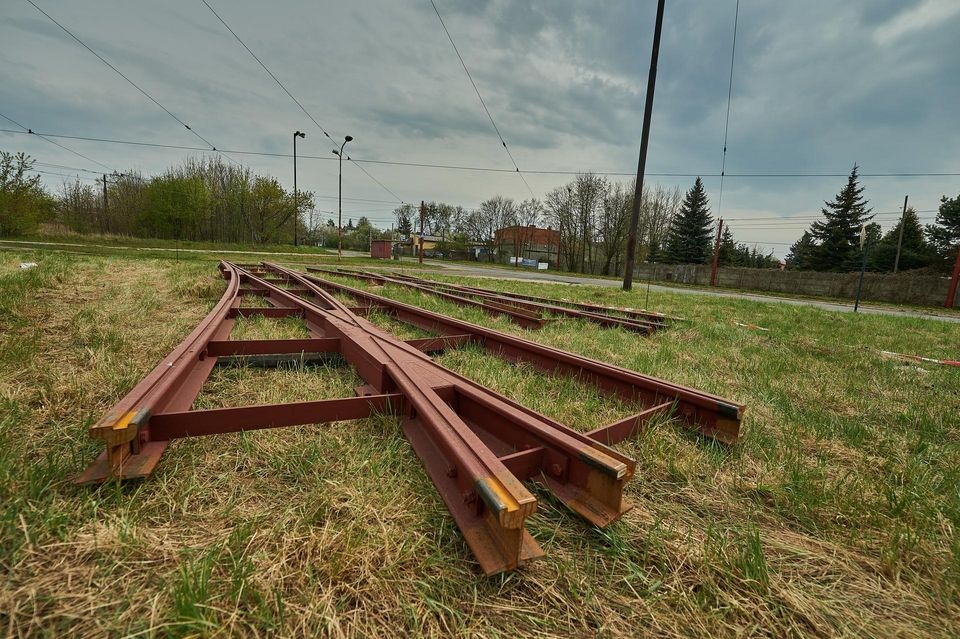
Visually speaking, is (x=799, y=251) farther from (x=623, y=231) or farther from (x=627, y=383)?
(x=627, y=383)

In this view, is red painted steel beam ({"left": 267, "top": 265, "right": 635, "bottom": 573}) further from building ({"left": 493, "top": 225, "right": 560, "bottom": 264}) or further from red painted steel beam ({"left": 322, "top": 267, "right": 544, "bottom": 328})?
building ({"left": 493, "top": 225, "right": 560, "bottom": 264})

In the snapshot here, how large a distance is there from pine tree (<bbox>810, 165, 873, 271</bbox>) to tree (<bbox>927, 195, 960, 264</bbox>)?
367 inches

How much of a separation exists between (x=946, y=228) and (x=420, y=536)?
200 ft

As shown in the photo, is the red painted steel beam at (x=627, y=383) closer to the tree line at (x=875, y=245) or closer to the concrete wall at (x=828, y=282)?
the concrete wall at (x=828, y=282)

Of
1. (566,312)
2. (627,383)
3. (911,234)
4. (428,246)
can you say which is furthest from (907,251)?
(428,246)

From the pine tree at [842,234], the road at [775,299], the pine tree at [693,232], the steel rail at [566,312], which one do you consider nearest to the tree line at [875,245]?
the pine tree at [842,234]

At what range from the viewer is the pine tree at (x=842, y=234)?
34.1m

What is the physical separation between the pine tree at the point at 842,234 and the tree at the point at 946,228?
30.6ft

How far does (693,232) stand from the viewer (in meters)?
40.0

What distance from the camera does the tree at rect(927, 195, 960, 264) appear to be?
37625 millimetres

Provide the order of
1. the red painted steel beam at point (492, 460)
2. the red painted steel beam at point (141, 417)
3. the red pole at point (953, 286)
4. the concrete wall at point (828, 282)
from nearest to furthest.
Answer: the red painted steel beam at point (492, 460) → the red painted steel beam at point (141, 417) → the red pole at point (953, 286) → the concrete wall at point (828, 282)

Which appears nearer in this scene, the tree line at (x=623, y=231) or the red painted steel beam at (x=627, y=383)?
the red painted steel beam at (x=627, y=383)

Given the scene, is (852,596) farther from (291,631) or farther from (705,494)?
(291,631)

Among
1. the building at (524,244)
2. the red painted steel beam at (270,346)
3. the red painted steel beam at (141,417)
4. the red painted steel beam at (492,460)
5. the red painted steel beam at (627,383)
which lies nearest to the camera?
the red painted steel beam at (492,460)
